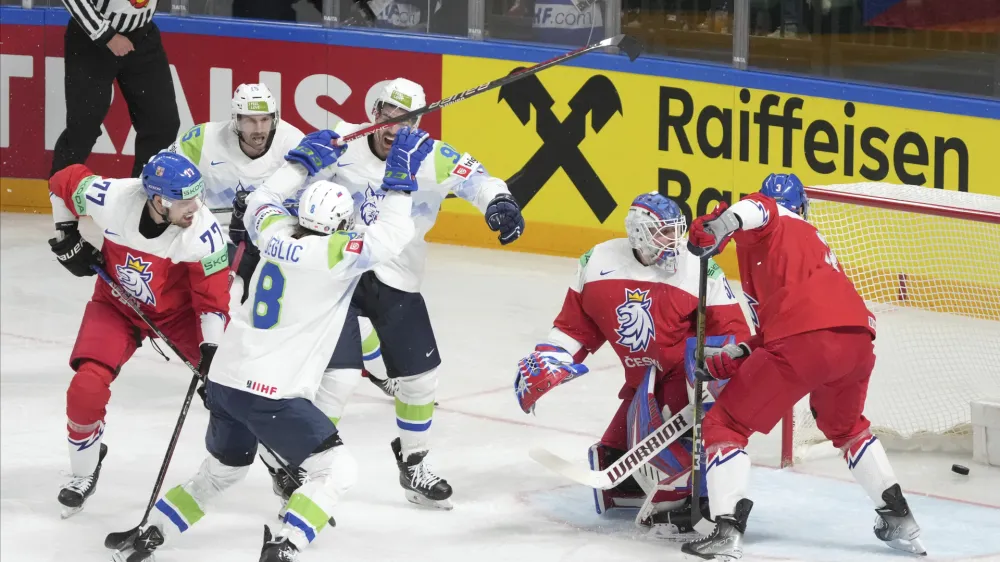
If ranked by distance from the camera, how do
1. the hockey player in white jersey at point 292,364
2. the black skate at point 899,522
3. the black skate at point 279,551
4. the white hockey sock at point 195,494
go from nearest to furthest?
the black skate at point 279,551 → the hockey player in white jersey at point 292,364 → the white hockey sock at point 195,494 → the black skate at point 899,522

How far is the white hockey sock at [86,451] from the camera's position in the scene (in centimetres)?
505

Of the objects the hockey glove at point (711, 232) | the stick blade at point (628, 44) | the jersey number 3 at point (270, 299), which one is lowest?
the jersey number 3 at point (270, 299)

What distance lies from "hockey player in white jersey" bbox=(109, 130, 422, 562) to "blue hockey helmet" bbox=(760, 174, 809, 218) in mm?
1127

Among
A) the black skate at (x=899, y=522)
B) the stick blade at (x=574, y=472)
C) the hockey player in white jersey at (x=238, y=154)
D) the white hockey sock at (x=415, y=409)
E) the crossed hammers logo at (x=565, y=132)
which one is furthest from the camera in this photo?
the crossed hammers logo at (x=565, y=132)

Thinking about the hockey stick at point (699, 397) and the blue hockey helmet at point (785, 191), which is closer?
the hockey stick at point (699, 397)

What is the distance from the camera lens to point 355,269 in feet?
14.2

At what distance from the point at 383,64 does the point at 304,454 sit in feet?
16.2

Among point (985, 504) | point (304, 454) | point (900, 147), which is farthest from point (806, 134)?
point (304, 454)

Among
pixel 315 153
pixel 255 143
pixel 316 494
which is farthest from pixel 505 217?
pixel 255 143

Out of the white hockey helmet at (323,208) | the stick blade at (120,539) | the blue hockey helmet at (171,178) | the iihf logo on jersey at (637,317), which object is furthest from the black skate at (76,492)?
the iihf logo on jersey at (637,317)

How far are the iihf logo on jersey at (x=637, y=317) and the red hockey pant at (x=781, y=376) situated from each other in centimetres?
33

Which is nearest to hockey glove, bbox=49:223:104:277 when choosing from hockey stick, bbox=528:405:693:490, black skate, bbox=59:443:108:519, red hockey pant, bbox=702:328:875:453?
black skate, bbox=59:443:108:519

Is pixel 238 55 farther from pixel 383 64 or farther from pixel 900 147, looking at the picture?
pixel 900 147

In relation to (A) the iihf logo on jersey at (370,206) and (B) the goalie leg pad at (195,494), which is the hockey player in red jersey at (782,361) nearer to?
(A) the iihf logo on jersey at (370,206)
